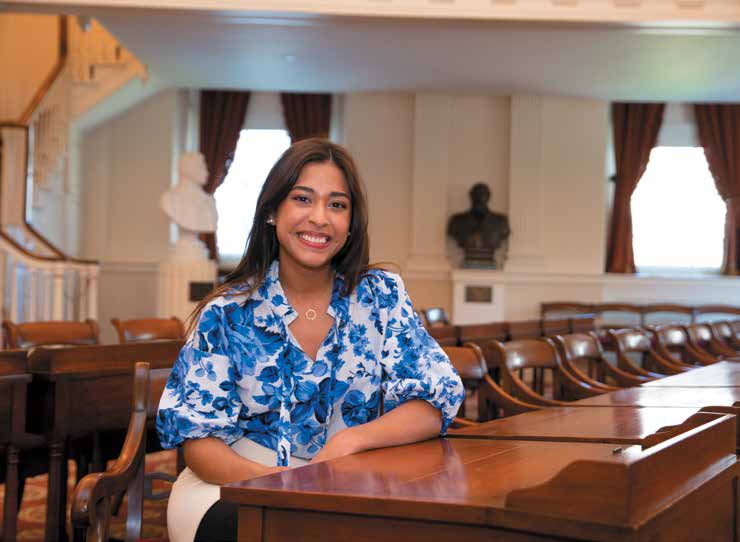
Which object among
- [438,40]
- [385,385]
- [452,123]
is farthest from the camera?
[452,123]

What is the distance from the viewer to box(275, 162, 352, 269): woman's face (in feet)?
6.87

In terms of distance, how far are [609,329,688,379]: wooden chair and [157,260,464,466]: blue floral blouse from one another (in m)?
3.30

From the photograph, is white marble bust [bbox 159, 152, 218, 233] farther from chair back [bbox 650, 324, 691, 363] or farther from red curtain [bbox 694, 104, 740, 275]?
red curtain [bbox 694, 104, 740, 275]

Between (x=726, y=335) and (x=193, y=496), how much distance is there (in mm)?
6507

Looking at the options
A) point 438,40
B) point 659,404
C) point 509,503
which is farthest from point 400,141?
point 509,503

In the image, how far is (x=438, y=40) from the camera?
937 cm

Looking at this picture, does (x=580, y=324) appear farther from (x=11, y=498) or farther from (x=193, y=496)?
(x=193, y=496)

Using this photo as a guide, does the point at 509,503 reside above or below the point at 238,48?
below

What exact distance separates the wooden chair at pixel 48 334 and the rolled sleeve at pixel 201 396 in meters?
2.98

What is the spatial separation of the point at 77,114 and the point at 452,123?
4.71 meters

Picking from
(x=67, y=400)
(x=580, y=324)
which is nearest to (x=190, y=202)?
(x=580, y=324)

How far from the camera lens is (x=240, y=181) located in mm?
12773

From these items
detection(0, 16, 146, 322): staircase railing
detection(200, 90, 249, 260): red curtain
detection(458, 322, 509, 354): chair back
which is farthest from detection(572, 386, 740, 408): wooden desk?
detection(200, 90, 249, 260): red curtain

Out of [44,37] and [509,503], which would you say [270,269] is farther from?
[44,37]
